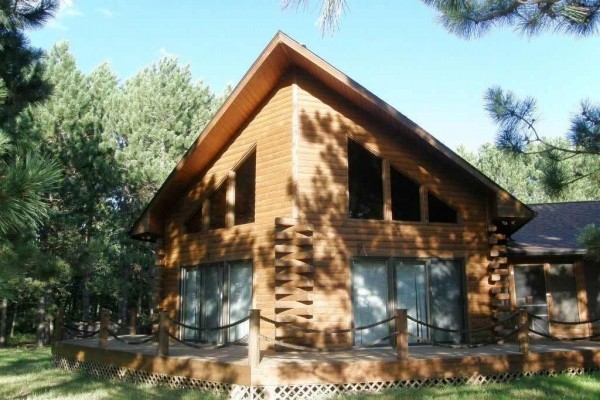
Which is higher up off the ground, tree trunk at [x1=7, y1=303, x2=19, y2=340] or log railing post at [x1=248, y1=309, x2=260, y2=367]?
log railing post at [x1=248, y1=309, x2=260, y2=367]

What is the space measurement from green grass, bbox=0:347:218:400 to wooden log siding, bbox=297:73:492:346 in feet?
9.56

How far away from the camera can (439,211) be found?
12070 millimetres

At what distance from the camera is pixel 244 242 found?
1169 centimetres

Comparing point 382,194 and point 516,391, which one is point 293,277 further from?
point 516,391

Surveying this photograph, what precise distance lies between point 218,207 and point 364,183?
3483 mm

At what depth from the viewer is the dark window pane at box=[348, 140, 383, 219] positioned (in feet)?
37.3

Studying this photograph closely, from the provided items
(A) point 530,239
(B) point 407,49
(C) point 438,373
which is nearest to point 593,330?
(A) point 530,239

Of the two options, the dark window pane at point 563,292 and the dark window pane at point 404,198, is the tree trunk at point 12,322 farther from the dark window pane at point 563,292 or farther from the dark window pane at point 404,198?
the dark window pane at point 563,292

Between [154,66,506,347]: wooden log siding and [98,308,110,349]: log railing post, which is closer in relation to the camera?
[154,66,506,347]: wooden log siding

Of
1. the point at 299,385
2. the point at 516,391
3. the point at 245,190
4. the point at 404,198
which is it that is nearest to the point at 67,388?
the point at 299,385

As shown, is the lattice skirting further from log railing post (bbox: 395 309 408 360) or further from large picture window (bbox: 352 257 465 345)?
large picture window (bbox: 352 257 465 345)

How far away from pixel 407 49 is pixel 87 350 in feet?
31.8

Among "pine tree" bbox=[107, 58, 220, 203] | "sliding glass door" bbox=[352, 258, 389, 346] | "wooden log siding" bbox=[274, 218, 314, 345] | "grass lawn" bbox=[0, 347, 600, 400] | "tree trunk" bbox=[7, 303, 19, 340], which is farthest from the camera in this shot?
"tree trunk" bbox=[7, 303, 19, 340]

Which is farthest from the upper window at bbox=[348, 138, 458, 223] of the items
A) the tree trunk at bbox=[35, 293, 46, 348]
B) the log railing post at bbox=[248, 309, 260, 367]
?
the tree trunk at bbox=[35, 293, 46, 348]
